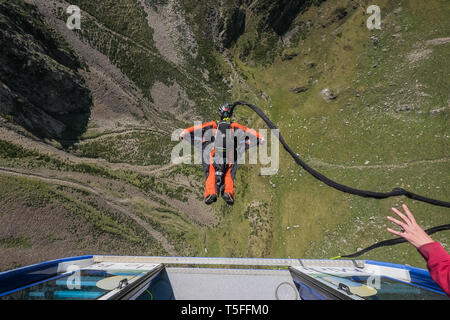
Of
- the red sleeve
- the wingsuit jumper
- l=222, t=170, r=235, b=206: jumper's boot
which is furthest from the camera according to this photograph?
l=222, t=170, r=235, b=206: jumper's boot

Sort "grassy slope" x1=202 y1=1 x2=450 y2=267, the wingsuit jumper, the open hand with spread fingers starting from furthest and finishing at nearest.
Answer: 1. the wingsuit jumper
2. "grassy slope" x1=202 y1=1 x2=450 y2=267
3. the open hand with spread fingers

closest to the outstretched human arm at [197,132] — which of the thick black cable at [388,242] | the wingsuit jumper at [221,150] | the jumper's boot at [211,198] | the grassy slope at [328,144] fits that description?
the wingsuit jumper at [221,150]

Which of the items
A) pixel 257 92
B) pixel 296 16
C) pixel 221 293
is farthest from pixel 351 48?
pixel 221 293

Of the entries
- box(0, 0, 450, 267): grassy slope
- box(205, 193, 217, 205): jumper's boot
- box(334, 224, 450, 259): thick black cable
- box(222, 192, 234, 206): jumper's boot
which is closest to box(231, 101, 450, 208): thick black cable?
box(0, 0, 450, 267): grassy slope

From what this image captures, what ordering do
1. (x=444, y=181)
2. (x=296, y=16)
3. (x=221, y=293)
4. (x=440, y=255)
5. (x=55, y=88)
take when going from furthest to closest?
(x=296, y=16)
(x=55, y=88)
(x=444, y=181)
(x=221, y=293)
(x=440, y=255)

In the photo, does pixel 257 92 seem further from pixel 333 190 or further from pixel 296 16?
pixel 333 190

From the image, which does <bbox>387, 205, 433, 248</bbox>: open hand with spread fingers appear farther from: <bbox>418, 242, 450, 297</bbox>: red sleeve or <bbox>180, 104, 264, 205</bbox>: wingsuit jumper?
<bbox>180, 104, 264, 205</bbox>: wingsuit jumper
